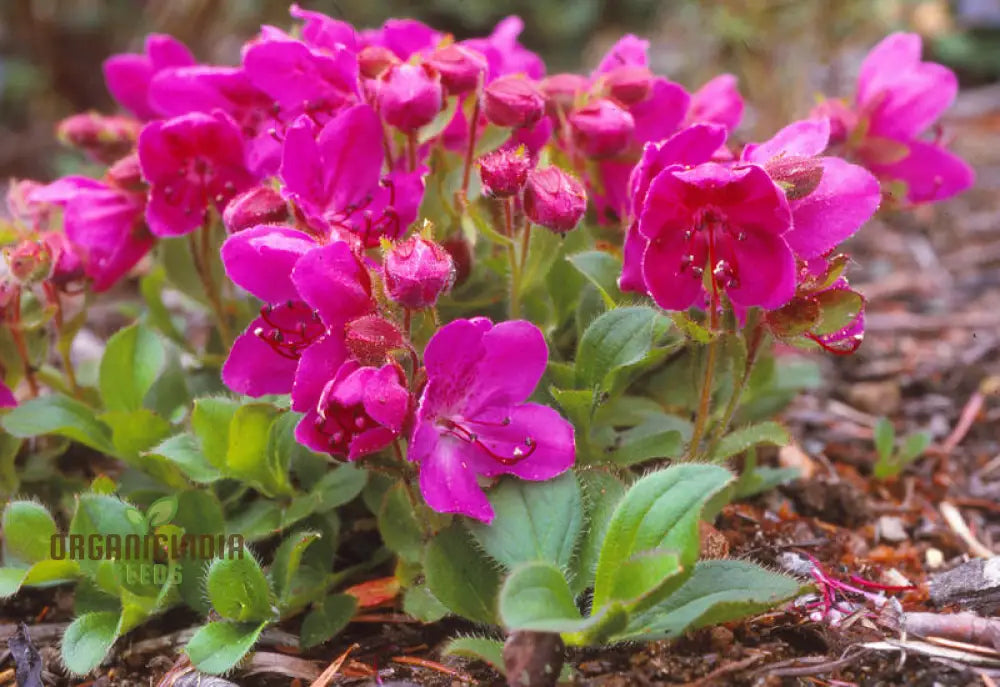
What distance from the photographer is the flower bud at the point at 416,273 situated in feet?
4.71

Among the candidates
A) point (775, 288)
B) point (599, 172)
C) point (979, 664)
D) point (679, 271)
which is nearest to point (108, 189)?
point (599, 172)

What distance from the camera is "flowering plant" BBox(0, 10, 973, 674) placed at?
4.81 ft

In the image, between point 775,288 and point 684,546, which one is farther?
point 775,288

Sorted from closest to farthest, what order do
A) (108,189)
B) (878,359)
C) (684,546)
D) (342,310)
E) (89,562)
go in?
(684,546), (342,310), (89,562), (108,189), (878,359)

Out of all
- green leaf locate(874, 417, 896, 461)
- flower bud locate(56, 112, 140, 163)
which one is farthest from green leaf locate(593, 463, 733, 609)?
flower bud locate(56, 112, 140, 163)

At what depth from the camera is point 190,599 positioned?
5.95ft

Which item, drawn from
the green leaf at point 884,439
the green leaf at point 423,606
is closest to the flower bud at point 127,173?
the green leaf at point 423,606

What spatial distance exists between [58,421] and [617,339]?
1.08 m

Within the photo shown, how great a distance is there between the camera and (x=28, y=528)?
5.82 ft

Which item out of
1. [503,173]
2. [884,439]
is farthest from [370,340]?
[884,439]

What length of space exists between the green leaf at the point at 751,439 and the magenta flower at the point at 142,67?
143cm

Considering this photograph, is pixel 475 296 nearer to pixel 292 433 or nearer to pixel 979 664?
pixel 292 433

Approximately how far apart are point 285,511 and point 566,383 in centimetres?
56

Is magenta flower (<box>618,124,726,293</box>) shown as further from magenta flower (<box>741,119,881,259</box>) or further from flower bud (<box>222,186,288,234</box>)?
flower bud (<box>222,186,288,234</box>)
